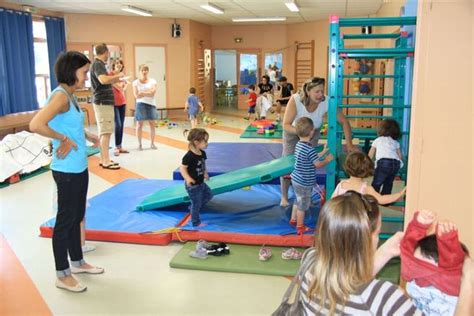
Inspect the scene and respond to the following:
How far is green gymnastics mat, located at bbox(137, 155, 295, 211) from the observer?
A: 4090 millimetres

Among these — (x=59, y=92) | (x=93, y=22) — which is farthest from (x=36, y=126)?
(x=93, y=22)

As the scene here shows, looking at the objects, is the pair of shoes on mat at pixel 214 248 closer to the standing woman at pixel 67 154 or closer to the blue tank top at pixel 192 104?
the standing woman at pixel 67 154

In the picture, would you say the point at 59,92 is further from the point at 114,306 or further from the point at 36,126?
the point at 114,306

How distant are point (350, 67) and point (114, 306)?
9362mm

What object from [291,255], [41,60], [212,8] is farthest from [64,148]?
[41,60]

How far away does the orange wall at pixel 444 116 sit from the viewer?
2336 millimetres

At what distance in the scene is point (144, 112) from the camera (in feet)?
27.4

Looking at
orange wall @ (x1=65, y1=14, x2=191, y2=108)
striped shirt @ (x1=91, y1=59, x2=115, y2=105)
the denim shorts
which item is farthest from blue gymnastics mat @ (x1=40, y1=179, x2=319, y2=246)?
orange wall @ (x1=65, y1=14, x2=191, y2=108)

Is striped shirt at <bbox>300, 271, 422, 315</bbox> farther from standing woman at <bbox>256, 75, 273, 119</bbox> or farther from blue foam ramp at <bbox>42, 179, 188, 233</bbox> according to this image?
standing woman at <bbox>256, 75, 273, 119</bbox>

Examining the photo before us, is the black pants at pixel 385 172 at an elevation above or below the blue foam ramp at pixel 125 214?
above

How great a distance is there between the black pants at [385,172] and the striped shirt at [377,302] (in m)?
2.70

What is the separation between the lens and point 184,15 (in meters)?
12.4

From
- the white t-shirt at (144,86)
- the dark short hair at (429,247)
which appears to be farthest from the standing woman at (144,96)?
the dark short hair at (429,247)

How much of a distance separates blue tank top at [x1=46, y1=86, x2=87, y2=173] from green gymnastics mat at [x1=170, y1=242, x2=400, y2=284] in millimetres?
1070
